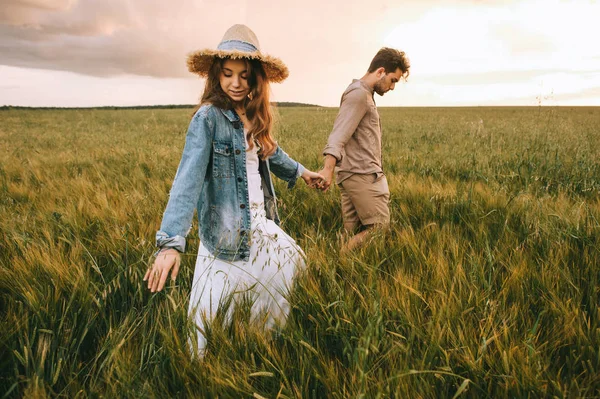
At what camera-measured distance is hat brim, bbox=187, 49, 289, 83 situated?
5.69ft

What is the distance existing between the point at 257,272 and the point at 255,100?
988 mm

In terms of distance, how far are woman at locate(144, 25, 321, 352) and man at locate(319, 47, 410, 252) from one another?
76cm

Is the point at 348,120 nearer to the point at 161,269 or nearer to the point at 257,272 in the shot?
the point at 257,272

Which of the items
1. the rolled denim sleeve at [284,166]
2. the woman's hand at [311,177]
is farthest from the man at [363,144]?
the rolled denim sleeve at [284,166]

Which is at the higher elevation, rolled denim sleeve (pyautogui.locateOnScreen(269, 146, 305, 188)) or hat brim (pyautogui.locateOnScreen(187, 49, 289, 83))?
hat brim (pyautogui.locateOnScreen(187, 49, 289, 83))

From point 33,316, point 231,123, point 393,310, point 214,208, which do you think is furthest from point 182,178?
point 393,310

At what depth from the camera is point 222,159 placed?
5.98 ft

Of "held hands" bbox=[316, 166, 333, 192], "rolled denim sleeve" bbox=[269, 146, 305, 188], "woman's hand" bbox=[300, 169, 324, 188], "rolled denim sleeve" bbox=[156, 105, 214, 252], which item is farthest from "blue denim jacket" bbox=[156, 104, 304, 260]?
"held hands" bbox=[316, 166, 333, 192]

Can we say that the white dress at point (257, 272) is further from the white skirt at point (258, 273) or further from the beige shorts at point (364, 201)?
the beige shorts at point (364, 201)

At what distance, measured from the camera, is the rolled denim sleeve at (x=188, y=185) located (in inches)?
58.0

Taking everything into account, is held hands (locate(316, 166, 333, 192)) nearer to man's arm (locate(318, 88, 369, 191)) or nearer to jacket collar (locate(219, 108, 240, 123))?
man's arm (locate(318, 88, 369, 191))

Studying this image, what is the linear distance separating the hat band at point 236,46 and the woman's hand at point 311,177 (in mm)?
891

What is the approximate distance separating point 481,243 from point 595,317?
73 cm

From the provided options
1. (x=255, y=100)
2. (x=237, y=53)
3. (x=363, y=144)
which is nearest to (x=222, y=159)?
(x=255, y=100)
